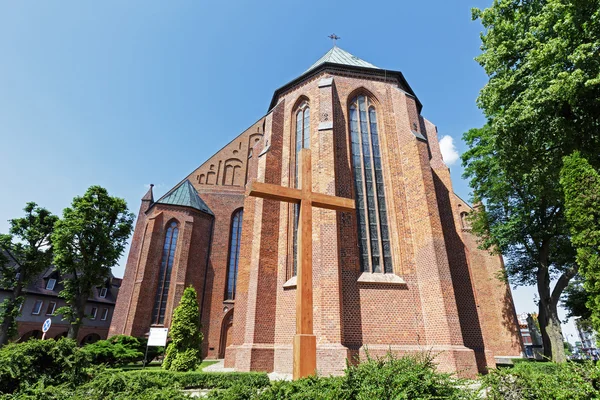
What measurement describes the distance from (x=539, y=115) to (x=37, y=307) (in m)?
37.3

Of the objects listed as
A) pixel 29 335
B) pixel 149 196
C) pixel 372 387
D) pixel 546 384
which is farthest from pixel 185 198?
pixel 546 384

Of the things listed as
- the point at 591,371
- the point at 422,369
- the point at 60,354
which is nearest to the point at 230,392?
the point at 422,369

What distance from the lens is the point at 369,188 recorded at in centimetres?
1416

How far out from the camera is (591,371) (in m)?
3.81

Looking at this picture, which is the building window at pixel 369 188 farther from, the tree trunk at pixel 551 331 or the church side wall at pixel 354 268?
the tree trunk at pixel 551 331

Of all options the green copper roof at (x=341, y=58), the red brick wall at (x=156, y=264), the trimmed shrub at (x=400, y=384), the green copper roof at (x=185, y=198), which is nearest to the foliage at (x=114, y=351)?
the red brick wall at (x=156, y=264)

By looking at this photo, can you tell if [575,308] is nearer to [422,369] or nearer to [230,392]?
[422,369]

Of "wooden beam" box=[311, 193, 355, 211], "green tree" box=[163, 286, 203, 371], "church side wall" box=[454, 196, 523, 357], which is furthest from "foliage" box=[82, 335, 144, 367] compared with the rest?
"church side wall" box=[454, 196, 523, 357]

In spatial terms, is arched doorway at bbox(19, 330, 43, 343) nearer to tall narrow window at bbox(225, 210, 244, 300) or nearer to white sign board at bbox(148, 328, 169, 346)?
tall narrow window at bbox(225, 210, 244, 300)

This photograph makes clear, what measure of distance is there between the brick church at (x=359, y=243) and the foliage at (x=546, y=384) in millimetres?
5148

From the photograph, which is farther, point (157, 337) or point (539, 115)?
point (157, 337)

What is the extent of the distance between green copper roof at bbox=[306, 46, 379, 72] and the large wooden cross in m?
11.5

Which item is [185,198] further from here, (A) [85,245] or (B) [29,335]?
(B) [29,335]

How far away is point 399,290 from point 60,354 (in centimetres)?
1036
